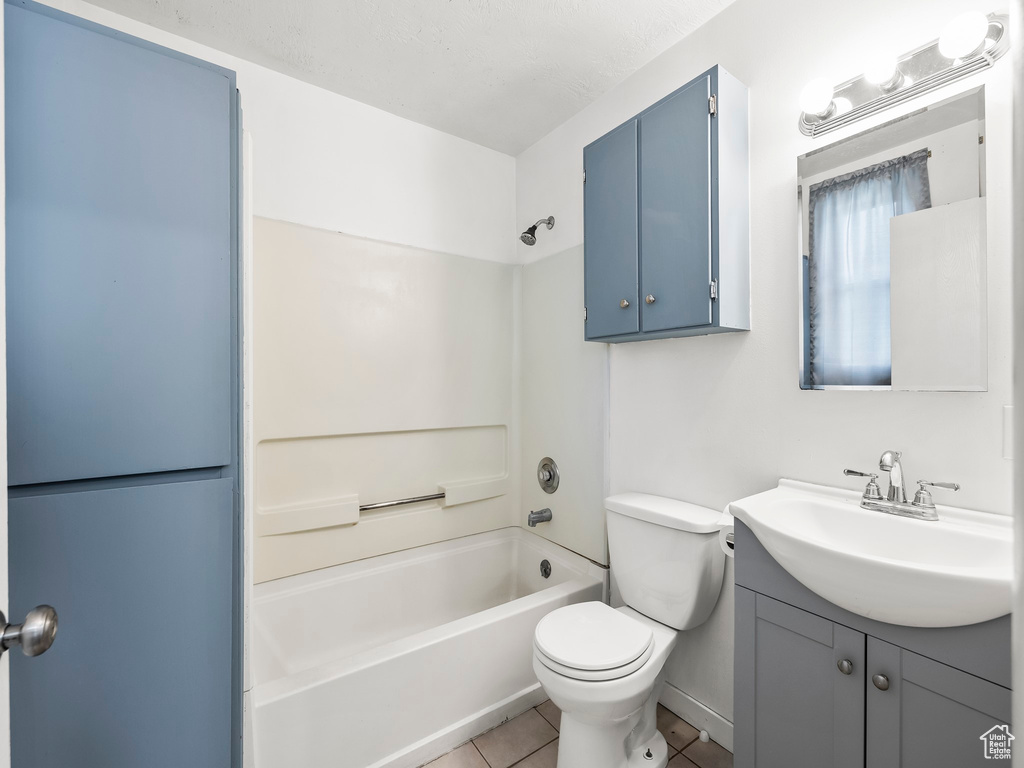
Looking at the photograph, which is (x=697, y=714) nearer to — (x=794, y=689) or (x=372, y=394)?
(x=794, y=689)

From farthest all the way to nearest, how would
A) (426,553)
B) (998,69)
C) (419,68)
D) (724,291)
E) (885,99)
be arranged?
1. (426,553)
2. (419,68)
3. (724,291)
4. (885,99)
5. (998,69)

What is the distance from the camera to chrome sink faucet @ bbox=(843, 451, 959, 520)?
1.08 meters

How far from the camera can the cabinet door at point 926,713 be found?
0.81 metres

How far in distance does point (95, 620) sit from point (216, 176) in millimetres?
1010

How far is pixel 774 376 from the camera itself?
145 centimetres

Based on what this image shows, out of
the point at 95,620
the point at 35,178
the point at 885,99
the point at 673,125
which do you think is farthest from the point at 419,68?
the point at 95,620

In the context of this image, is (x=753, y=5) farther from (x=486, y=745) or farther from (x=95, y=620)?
(x=486, y=745)

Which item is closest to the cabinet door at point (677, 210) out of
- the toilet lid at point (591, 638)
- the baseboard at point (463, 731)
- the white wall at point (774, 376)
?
the white wall at point (774, 376)

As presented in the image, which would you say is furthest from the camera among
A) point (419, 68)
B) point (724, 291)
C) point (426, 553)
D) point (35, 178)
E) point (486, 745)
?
point (426, 553)

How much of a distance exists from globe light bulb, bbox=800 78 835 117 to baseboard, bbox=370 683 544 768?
212 cm

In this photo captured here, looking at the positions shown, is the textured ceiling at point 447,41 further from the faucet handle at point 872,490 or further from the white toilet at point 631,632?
the white toilet at point 631,632

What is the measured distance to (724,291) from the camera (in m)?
1.43

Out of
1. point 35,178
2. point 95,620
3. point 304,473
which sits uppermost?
point 35,178

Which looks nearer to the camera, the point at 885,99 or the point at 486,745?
the point at 885,99
